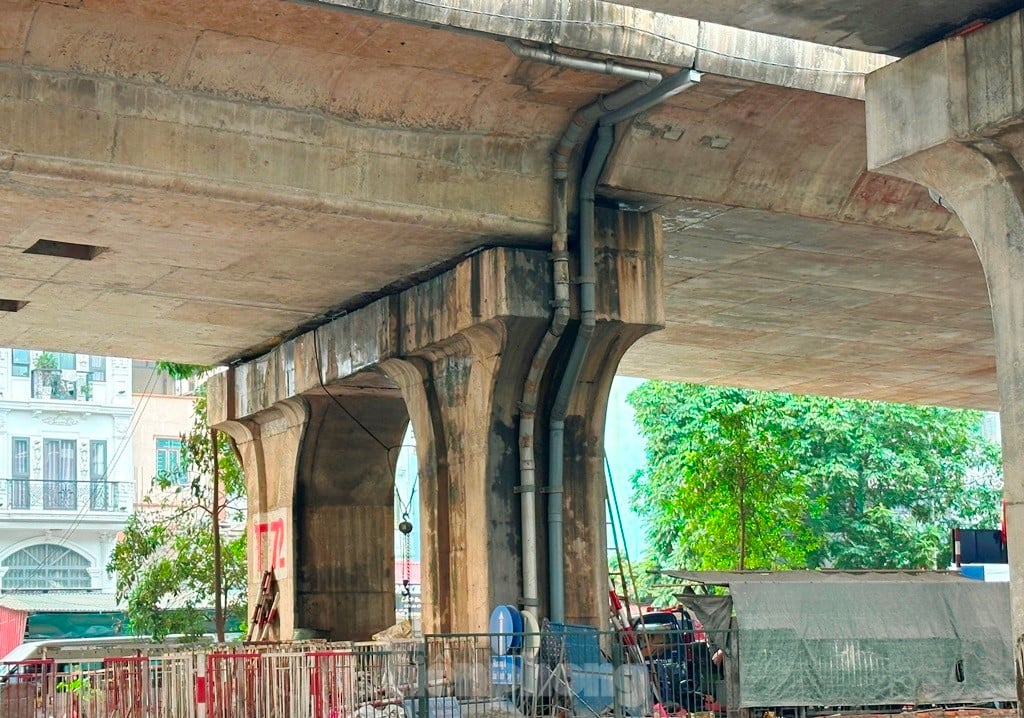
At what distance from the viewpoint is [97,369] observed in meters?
53.2

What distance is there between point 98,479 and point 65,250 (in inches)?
1373

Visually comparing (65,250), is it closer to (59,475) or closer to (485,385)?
(485,385)

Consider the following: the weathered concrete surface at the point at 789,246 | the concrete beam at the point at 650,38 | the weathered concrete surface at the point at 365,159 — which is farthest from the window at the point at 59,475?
the concrete beam at the point at 650,38

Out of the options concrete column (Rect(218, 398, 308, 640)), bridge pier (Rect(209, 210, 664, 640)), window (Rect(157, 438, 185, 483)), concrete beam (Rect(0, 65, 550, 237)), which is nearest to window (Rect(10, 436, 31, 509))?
window (Rect(157, 438, 185, 483))

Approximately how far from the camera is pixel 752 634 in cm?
1903

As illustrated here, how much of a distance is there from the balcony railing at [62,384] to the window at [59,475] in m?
1.56

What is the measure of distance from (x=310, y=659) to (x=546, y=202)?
608 centimetres

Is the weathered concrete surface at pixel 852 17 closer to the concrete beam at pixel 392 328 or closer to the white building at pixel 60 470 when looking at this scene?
the concrete beam at pixel 392 328

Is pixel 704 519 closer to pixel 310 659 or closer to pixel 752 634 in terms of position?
pixel 752 634

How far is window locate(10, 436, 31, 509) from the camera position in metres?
50.1

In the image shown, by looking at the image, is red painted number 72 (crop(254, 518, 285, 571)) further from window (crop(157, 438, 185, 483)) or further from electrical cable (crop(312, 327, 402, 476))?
window (crop(157, 438, 185, 483))

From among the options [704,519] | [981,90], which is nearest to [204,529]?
[704,519]

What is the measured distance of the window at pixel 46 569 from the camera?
4975 centimetres

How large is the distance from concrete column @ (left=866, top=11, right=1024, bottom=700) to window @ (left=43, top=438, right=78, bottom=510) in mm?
43367
